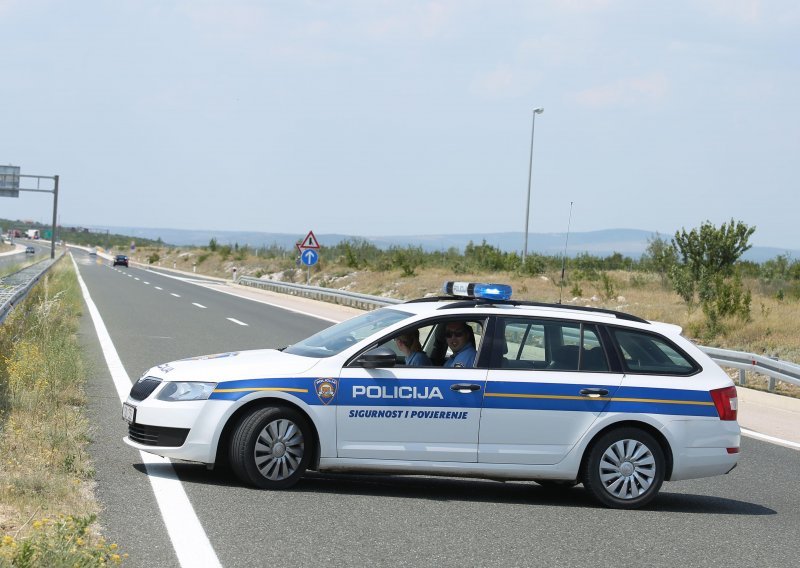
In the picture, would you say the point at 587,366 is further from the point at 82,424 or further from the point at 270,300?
the point at 270,300

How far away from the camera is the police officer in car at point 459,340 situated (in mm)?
8164

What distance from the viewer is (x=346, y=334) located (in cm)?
841

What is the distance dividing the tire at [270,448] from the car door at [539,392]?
132 centimetres

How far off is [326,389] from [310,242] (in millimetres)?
37232

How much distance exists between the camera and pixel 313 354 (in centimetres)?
812

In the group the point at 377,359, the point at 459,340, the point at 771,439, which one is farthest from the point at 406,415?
the point at 771,439

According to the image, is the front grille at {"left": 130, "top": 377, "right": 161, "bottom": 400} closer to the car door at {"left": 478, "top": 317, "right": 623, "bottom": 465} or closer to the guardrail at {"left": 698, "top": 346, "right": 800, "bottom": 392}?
the car door at {"left": 478, "top": 317, "right": 623, "bottom": 465}

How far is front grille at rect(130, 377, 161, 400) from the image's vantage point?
26.1 ft

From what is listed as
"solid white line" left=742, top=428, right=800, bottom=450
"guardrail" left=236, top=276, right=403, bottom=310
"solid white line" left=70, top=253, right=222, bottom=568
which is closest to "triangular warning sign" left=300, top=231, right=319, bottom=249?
"guardrail" left=236, top=276, right=403, bottom=310

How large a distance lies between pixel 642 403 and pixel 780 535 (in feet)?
4.38

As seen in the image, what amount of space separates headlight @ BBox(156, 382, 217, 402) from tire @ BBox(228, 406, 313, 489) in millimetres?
323

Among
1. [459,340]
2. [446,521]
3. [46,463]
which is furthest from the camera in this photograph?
[459,340]

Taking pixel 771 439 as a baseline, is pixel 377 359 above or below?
above

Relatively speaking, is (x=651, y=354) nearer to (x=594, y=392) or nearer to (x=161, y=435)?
(x=594, y=392)
